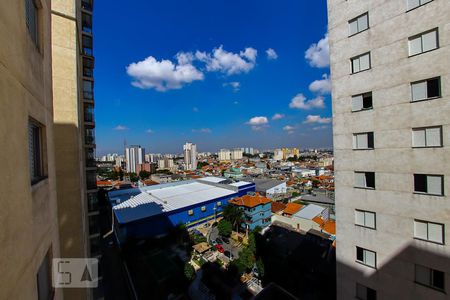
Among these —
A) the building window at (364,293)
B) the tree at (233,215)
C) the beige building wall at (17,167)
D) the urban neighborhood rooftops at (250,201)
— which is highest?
the beige building wall at (17,167)

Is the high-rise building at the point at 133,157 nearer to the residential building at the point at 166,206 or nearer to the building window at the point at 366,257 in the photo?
the residential building at the point at 166,206

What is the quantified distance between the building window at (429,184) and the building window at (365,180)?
1131mm

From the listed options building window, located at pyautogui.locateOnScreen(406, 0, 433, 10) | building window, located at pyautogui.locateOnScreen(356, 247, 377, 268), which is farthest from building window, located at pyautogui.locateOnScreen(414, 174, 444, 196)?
building window, located at pyautogui.locateOnScreen(406, 0, 433, 10)

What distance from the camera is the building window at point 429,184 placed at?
570cm

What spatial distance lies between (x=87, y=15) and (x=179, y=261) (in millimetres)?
21657

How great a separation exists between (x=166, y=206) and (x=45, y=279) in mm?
25748

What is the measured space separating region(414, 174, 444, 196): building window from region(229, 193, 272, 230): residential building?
23539 mm

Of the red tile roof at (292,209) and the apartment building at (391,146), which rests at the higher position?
the apartment building at (391,146)

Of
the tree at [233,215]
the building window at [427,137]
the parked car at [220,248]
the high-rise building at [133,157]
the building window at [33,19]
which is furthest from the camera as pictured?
the high-rise building at [133,157]

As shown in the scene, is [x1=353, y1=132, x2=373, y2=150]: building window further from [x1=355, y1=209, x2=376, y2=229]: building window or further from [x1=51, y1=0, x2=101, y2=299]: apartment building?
[x1=51, y1=0, x2=101, y2=299]: apartment building

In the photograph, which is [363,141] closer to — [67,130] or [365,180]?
[365,180]

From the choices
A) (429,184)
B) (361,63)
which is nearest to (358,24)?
(361,63)

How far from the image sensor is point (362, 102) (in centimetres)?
711

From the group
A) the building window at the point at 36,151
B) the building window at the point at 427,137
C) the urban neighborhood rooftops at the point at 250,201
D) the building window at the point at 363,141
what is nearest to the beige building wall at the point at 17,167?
the building window at the point at 36,151
